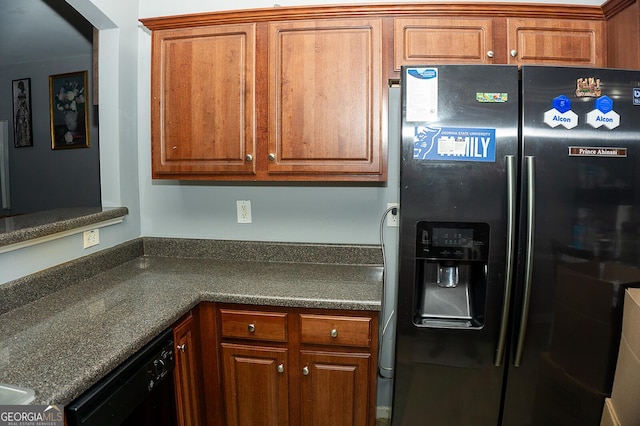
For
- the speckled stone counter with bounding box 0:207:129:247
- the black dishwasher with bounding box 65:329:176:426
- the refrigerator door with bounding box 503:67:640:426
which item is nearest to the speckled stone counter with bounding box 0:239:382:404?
the black dishwasher with bounding box 65:329:176:426

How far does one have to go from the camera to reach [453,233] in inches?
52.5

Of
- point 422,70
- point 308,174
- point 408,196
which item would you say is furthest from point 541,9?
point 308,174

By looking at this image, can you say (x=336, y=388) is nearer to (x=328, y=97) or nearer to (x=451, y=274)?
(x=451, y=274)

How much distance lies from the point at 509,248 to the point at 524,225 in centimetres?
10

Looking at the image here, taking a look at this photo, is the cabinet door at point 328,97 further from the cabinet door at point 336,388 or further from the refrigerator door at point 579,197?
the cabinet door at point 336,388

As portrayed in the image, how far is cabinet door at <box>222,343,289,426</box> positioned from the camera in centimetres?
149

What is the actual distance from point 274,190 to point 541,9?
152 cm

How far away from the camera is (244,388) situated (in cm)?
151

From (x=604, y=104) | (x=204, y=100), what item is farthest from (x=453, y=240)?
(x=204, y=100)

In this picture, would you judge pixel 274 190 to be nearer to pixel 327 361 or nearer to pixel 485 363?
pixel 327 361

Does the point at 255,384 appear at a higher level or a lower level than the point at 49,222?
lower

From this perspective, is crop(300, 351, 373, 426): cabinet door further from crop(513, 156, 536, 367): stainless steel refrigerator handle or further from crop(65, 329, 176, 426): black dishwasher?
crop(513, 156, 536, 367): stainless steel refrigerator handle

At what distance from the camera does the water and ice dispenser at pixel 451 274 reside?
1.33m

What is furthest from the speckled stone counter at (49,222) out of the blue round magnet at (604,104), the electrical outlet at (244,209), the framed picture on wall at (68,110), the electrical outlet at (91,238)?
the blue round magnet at (604,104)
